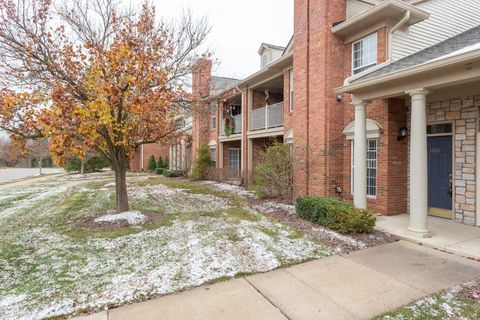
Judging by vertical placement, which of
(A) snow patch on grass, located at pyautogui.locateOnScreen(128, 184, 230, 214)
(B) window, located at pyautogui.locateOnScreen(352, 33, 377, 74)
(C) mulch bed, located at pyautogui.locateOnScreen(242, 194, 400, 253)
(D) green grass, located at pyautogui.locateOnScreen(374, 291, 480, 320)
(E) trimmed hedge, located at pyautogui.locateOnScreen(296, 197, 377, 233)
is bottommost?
(D) green grass, located at pyautogui.locateOnScreen(374, 291, 480, 320)

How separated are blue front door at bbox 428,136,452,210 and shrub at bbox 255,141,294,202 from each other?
14.0ft

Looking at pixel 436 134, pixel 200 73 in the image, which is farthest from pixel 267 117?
pixel 436 134

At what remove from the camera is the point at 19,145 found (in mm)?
6848

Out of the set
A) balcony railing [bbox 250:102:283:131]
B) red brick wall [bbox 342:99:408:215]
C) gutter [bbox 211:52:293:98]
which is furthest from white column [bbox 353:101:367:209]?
balcony railing [bbox 250:102:283:131]

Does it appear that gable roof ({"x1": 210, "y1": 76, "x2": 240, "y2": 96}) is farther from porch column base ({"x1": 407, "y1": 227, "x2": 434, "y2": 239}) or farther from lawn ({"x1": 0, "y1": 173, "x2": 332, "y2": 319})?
porch column base ({"x1": 407, "y1": 227, "x2": 434, "y2": 239})

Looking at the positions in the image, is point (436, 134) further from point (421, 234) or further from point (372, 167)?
point (421, 234)

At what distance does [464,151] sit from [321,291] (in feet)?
20.4

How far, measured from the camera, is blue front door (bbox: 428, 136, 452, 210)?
7.74 metres

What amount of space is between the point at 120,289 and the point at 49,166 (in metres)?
72.1

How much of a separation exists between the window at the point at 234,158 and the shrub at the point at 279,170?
9.39m

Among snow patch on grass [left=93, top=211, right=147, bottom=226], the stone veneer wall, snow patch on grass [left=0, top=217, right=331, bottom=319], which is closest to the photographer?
snow patch on grass [left=0, top=217, right=331, bottom=319]

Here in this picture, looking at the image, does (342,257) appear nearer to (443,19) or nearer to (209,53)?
(209,53)

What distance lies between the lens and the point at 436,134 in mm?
8016

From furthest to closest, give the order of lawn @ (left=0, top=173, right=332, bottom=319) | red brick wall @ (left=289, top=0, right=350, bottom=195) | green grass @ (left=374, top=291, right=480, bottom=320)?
red brick wall @ (left=289, top=0, right=350, bottom=195), lawn @ (left=0, top=173, right=332, bottom=319), green grass @ (left=374, top=291, right=480, bottom=320)
